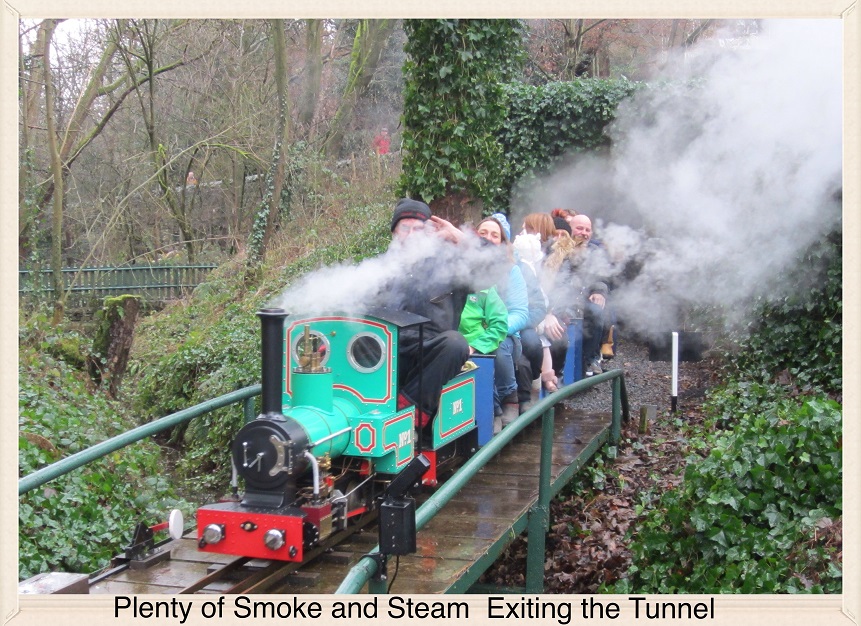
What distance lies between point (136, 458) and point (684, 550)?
558 centimetres

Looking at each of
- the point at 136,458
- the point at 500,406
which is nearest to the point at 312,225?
the point at 136,458

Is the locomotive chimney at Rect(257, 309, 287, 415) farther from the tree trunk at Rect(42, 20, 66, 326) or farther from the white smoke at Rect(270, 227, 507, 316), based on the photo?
the tree trunk at Rect(42, 20, 66, 326)

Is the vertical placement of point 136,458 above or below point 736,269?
below

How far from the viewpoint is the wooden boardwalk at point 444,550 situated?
463 cm

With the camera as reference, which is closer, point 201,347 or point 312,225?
point 201,347

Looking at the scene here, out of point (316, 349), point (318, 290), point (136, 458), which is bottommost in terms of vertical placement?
point (136, 458)

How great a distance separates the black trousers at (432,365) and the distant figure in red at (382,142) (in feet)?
37.4

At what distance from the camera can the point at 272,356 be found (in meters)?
4.76

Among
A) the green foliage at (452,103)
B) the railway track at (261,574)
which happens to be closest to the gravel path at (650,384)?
the green foliage at (452,103)

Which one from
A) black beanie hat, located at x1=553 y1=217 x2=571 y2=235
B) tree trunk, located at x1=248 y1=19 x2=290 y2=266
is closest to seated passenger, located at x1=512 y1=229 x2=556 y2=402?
black beanie hat, located at x1=553 y1=217 x2=571 y2=235

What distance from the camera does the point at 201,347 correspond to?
1182 centimetres

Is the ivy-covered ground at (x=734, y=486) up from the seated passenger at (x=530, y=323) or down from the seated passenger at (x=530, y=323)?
down

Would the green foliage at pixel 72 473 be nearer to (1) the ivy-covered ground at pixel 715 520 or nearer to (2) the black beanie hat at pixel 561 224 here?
(1) the ivy-covered ground at pixel 715 520

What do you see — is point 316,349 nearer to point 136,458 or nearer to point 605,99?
point 136,458
